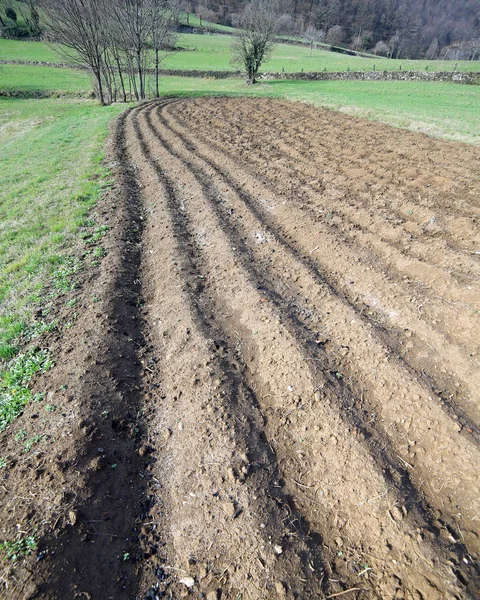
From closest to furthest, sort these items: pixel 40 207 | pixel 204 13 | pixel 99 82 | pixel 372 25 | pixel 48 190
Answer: pixel 40 207 → pixel 48 190 → pixel 99 82 → pixel 204 13 → pixel 372 25

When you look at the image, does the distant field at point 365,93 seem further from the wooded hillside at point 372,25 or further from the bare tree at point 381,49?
the bare tree at point 381,49

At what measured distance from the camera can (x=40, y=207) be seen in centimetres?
997

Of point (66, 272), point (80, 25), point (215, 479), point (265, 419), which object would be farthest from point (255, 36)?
point (215, 479)

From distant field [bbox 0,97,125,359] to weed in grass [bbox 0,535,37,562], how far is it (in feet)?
9.30

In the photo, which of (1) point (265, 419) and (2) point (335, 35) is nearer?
(1) point (265, 419)

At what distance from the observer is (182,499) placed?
341cm

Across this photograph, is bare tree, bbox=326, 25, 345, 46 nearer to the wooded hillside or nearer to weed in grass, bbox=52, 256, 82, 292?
the wooded hillside

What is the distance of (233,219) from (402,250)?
3.87m

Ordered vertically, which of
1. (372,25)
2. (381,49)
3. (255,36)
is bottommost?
(381,49)

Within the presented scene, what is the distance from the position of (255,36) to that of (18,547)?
1917 inches

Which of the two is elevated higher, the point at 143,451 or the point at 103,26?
the point at 103,26

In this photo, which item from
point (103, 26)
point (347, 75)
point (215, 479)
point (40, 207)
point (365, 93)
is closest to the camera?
point (215, 479)

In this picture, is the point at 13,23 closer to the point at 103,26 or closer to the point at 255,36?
the point at 255,36

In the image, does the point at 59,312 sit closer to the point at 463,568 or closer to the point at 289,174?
the point at 463,568
